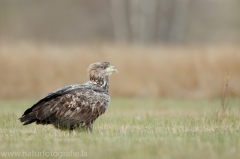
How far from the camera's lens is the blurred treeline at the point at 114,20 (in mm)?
44656

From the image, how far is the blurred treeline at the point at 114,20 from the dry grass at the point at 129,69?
21.4m

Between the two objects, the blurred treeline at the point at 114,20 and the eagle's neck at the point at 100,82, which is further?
the blurred treeline at the point at 114,20

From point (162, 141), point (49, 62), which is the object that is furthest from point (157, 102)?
point (162, 141)

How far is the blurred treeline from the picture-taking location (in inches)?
1758

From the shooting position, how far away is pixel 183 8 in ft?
160

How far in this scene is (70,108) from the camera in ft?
31.1

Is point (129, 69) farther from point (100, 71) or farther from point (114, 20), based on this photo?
point (114, 20)

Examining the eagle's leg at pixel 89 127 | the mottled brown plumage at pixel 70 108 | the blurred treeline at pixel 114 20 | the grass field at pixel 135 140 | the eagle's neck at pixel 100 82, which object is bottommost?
the grass field at pixel 135 140

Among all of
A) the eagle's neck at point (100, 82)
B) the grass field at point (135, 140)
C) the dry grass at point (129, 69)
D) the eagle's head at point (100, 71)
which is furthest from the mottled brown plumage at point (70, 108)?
the dry grass at point (129, 69)

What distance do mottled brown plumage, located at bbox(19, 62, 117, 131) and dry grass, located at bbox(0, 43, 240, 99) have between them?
10084 millimetres

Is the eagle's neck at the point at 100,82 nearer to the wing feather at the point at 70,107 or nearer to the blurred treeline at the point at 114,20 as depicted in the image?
the wing feather at the point at 70,107

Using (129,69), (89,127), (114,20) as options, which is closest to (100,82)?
(89,127)

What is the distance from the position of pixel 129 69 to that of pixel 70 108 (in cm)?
1114

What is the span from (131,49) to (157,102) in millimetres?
4246
